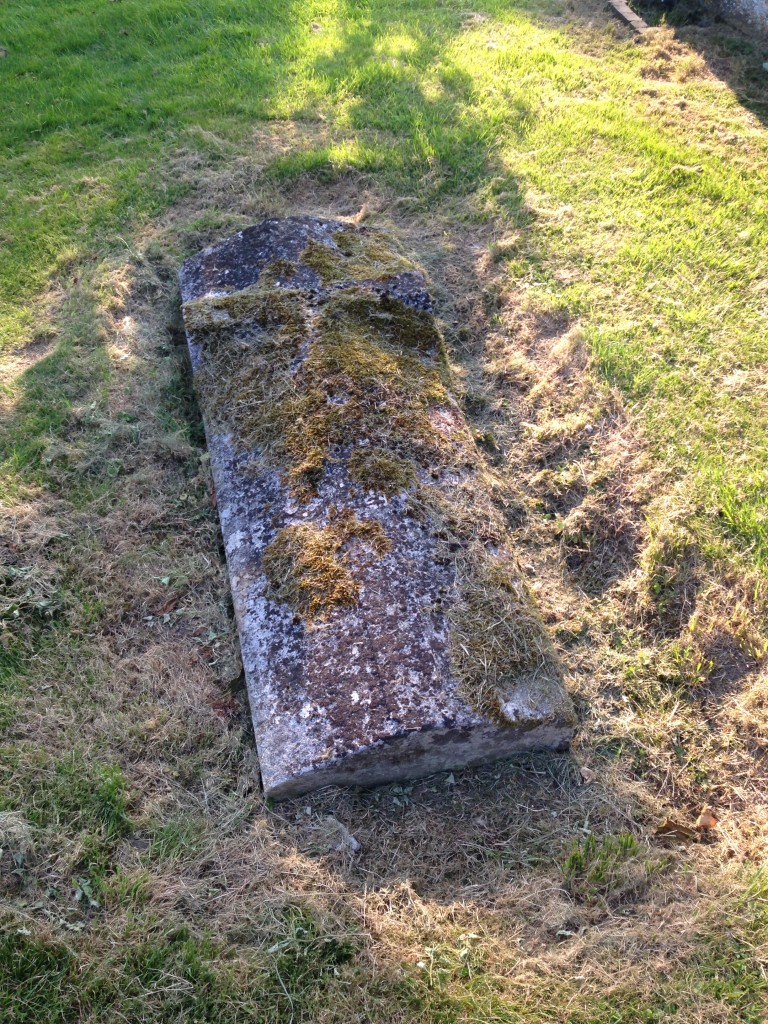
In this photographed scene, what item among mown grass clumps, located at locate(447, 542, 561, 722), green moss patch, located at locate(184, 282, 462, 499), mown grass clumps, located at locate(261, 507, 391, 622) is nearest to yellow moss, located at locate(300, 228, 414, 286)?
green moss patch, located at locate(184, 282, 462, 499)

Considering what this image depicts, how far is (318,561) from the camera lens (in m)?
2.86

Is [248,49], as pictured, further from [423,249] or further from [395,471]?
[395,471]

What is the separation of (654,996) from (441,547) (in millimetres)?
1620

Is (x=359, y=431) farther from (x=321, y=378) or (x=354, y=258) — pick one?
(x=354, y=258)

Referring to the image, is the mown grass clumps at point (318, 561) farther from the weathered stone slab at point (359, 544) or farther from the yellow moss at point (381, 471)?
the yellow moss at point (381, 471)

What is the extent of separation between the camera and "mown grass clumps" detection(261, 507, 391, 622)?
109 inches

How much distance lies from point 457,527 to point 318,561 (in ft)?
1.97

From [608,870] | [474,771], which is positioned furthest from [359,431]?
[608,870]

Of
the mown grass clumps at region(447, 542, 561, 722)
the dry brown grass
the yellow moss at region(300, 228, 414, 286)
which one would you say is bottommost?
the dry brown grass

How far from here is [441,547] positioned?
2.93 metres

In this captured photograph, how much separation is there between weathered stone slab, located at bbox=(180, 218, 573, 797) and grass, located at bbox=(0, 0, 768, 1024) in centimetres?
21

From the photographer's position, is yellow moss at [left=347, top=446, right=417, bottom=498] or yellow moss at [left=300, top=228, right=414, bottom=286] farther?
yellow moss at [left=300, top=228, right=414, bottom=286]

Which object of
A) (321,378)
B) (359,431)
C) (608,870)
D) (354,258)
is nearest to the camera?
(608,870)

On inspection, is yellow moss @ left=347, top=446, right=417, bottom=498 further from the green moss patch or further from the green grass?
the green grass
